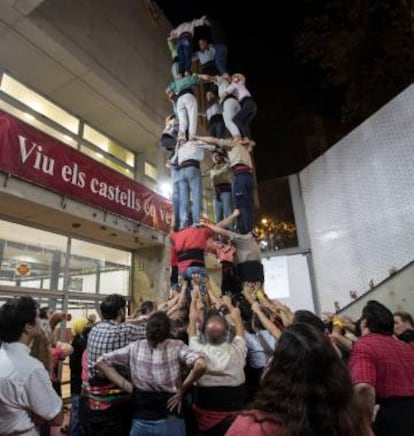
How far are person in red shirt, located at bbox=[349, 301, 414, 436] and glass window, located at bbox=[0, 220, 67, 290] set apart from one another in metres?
5.81

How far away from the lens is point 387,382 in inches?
72.6

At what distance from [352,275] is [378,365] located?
5.28 m

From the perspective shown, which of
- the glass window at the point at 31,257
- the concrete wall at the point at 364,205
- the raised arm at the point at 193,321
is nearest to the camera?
the raised arm at the point at 193,321

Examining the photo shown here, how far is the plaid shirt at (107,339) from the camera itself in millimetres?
2328

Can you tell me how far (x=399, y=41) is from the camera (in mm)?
8891

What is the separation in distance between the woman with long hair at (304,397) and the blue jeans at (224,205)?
3865 millimetres

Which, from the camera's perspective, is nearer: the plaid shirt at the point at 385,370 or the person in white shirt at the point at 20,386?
the person in white shirt at the point at 20,386

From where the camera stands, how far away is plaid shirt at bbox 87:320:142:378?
2.33 meters

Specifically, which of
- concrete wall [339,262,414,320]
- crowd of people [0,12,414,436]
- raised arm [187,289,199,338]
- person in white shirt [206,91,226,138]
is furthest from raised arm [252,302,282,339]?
concrete wall [339,262,414,320]

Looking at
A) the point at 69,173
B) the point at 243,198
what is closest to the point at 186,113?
the point at 243,198

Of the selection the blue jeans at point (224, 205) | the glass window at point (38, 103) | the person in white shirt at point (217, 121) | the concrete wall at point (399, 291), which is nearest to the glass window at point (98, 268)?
the glass window at point (38, 103)

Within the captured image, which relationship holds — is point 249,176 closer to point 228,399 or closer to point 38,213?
point 228,399

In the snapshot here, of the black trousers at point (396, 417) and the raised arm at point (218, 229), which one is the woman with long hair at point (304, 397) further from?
the raised arm at point (218, 229)

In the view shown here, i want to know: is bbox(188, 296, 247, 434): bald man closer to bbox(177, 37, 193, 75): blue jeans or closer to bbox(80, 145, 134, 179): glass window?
bbox(177, 37, 193, 75): blue jeans
